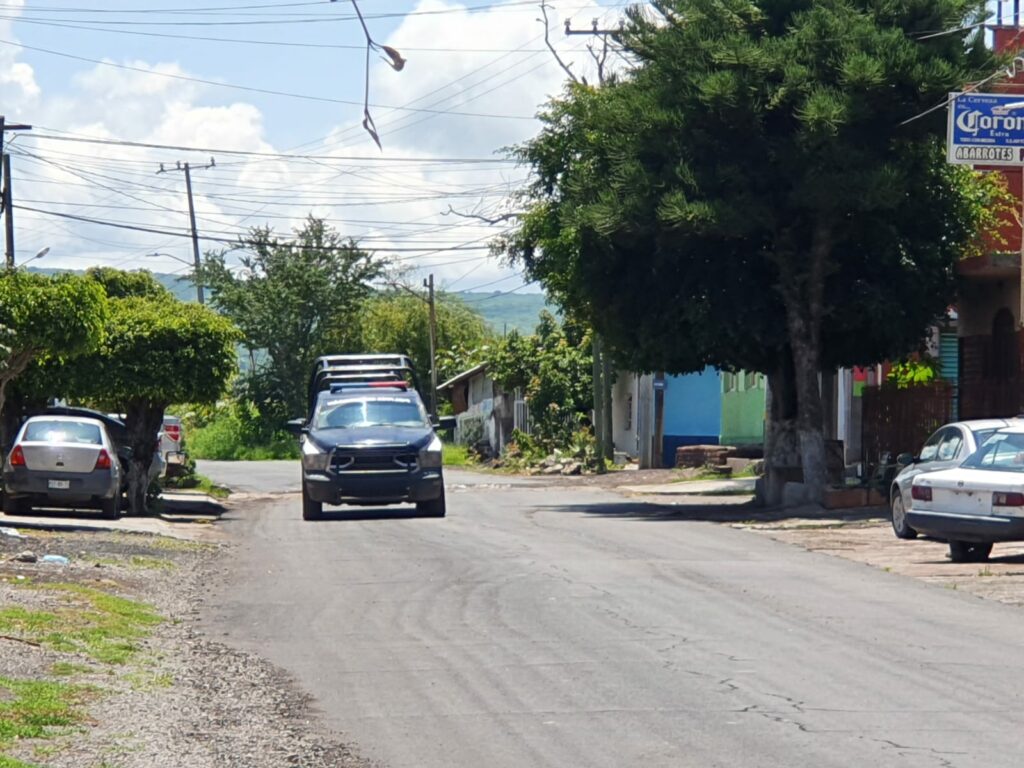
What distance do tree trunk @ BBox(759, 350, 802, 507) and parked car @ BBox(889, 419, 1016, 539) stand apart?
785cm

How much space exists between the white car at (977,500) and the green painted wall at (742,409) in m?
28.1

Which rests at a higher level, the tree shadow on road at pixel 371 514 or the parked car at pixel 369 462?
the parked car at pixel 369 462

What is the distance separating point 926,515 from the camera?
18.9m

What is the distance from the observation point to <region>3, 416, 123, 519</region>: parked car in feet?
82.1

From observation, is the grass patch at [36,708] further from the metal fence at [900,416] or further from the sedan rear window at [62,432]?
the metal fence at [900,416]

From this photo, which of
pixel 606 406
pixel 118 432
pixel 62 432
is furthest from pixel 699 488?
pixel 62 432

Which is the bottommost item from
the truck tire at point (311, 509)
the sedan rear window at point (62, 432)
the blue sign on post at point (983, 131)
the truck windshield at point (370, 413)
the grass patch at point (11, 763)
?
→ the grass patch at point (11, 763)

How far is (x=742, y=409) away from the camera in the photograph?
49.6m

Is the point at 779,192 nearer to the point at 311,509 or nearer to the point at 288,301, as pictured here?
the point at 311,509

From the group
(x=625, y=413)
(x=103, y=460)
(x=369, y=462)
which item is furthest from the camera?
(x=625, y=413)

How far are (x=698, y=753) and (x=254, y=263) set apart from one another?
7325 centimetres

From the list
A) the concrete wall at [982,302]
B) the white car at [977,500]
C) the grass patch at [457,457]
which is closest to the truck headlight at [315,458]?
the white car at [977,500]

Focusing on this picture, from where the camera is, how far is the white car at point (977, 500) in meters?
17.8

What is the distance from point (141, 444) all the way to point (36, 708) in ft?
63.8
